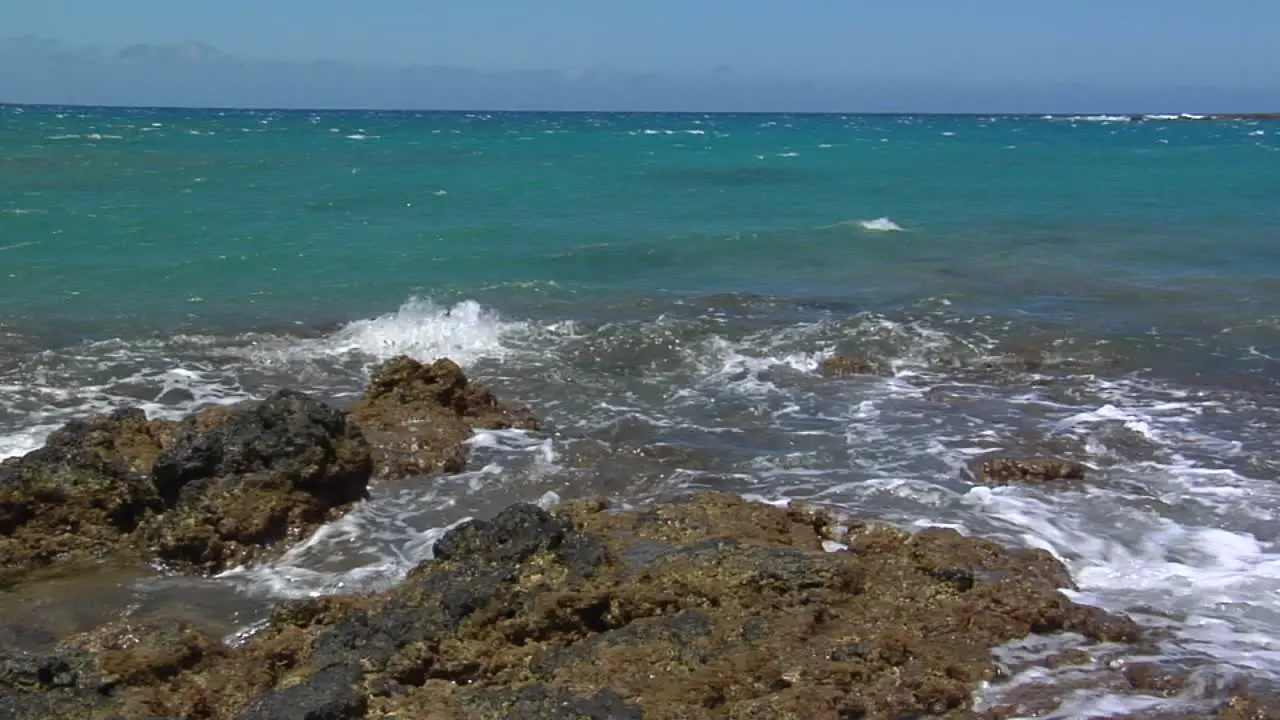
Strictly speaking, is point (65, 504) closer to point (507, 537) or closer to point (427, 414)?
point (427, 414)

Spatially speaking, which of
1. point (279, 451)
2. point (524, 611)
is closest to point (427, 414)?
point (279, 451)

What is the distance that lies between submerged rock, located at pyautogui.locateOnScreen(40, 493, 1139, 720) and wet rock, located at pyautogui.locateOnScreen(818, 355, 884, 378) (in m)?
5.93

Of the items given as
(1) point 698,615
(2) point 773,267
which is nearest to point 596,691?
(1) point 698,615

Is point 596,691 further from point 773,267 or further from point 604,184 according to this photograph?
point 604,184

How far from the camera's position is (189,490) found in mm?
8320

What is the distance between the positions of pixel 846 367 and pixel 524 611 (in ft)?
25.8

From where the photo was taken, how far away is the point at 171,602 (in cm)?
741

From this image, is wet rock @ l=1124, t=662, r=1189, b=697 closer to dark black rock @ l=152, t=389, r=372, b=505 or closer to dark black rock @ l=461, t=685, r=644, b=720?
dark black rock @ l=461, t=685, r=644, b=720

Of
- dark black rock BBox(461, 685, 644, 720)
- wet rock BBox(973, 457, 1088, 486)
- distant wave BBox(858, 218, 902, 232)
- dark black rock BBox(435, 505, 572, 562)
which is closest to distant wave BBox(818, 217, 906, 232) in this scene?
distant wave BBox(858, 218, 902, 232)

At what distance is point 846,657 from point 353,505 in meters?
4.50

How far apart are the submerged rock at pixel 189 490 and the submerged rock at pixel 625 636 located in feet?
5.34

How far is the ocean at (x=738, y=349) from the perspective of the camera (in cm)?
830

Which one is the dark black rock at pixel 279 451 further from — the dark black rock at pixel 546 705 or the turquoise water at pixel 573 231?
the turquoise water at pixel 573 231

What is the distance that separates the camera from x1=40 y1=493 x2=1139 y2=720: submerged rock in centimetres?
558
